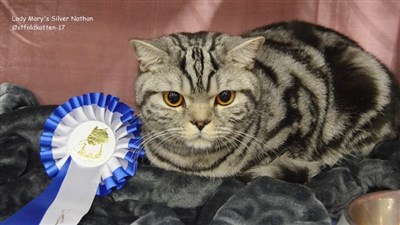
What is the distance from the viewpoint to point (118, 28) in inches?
74.2

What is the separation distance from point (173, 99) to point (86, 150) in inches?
13.6

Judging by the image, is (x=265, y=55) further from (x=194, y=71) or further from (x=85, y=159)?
(x=85, y=159)

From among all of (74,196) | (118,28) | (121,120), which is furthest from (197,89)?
(118,28)

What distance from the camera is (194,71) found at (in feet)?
4.34

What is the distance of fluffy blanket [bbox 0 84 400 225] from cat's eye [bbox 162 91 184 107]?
0.71ft

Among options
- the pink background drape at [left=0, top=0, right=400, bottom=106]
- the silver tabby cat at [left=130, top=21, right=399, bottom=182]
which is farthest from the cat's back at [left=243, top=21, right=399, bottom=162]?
the pink background drape at [left=0, top=0, right=400, bottom=106]

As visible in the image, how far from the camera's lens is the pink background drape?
6.18ft

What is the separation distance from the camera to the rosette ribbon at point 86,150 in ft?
4.69

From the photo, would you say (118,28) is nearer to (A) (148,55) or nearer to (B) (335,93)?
(A) (148,55)

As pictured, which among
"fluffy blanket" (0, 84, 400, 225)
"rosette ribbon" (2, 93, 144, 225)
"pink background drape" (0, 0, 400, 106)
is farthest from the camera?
"pink background drape" (0, 0, 400, 106)

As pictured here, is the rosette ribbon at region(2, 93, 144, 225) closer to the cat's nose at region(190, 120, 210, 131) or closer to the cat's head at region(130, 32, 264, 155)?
the cat's head at region(130, 32, 264, 155)

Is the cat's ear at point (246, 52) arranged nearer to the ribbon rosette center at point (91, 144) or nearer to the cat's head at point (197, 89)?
the cat's head at point (197, 89)

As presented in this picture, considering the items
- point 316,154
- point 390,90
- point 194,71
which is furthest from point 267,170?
point 390,90

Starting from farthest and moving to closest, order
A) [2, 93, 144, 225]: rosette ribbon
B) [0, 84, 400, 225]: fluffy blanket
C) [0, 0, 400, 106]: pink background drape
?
[0, 0, 400, 106]: pink background drape → [2, 93, 144, 225]: rosette ribbon → [0, 84, 400, 225]: fluffy blanket
